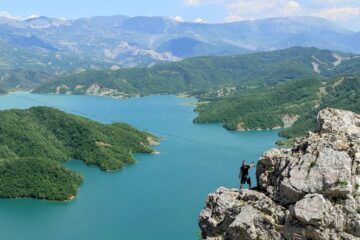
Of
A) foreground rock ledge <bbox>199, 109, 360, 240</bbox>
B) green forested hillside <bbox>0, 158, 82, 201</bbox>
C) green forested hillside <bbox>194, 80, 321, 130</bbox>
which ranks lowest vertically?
green forested hillside <bbox>194, 80, 321, 130</bbox>

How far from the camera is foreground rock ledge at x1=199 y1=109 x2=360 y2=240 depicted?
Answer: 17.0m

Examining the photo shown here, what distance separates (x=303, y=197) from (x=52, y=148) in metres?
92.7

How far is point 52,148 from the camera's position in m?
105

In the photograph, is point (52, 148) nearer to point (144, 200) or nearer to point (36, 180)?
point (36, 180)

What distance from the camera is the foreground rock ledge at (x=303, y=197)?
1700 cm

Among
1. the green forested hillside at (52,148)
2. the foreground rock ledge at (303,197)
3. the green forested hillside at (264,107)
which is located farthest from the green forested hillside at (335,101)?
the foreground rock ledge at (303,197)

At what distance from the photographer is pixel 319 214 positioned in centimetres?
1695

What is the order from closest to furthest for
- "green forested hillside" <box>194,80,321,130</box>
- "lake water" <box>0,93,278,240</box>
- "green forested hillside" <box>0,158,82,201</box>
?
"lake water" <box>0,93,278,240</box> < "green forested hillside" <box>0,158,82,201</box> < "green forested hillside" <box>194,80,321,130</box>

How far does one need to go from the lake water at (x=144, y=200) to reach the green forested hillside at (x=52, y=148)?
2.46 meters

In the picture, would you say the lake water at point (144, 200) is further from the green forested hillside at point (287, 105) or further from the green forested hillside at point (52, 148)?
the green forested hillside at point (287, 105)

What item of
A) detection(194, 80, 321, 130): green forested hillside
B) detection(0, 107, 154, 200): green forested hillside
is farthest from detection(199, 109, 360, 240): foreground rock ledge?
detection(194, 80, 321, 130): green forested hillside

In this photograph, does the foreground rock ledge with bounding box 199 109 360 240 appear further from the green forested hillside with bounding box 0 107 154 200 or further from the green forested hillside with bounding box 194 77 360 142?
the green forested hillside with bounding box 194 77 360 142

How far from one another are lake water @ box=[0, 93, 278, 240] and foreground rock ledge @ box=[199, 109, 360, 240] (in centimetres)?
3124

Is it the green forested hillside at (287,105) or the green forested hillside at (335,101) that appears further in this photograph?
the green forested hillside at (287,105)
